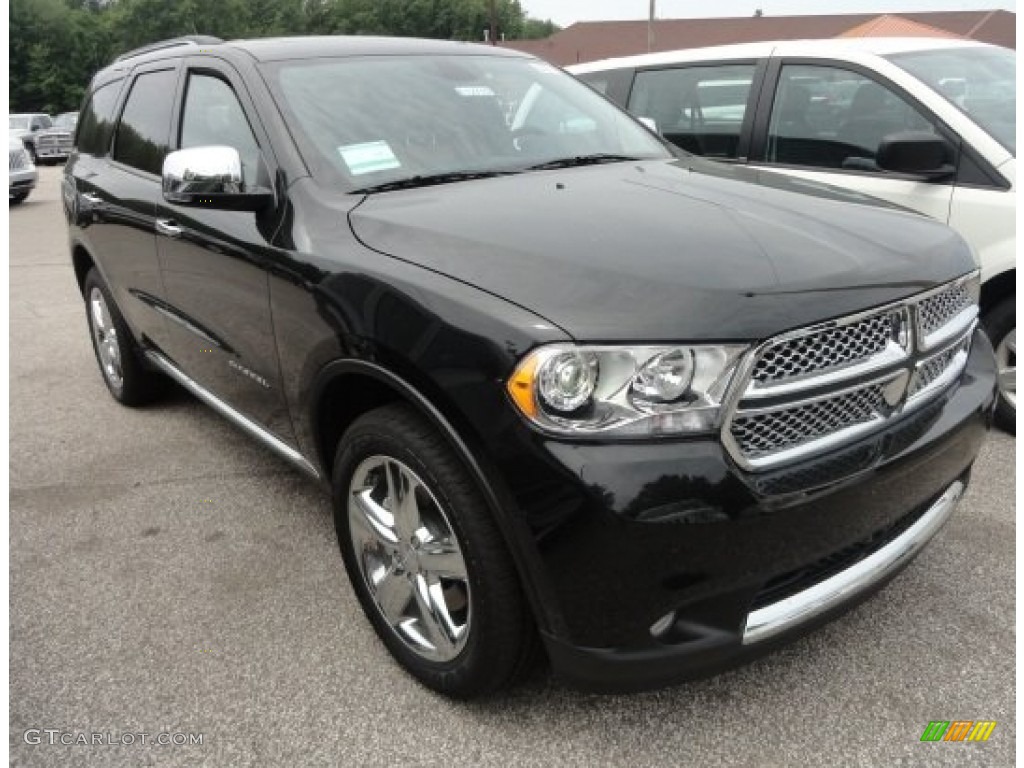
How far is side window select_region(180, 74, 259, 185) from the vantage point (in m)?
2.81

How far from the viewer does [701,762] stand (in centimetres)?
206

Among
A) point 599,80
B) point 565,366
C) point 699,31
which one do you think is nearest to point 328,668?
point 565,366

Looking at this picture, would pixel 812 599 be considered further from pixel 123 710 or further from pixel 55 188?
pixel 55 188

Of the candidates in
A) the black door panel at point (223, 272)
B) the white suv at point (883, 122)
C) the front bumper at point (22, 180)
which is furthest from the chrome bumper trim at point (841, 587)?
the front bumper at point (22, 180)

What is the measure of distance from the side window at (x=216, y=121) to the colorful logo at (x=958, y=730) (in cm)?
247

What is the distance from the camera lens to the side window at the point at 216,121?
281cm

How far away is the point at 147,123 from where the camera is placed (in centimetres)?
377

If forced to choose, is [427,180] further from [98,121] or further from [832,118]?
[98,121]

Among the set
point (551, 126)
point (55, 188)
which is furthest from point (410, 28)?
point (551, 126)

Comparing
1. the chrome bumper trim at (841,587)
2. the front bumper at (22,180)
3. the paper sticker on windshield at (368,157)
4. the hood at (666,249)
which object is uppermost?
the paper sticker on windshield at (368,157)

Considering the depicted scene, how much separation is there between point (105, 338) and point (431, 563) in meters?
3.37

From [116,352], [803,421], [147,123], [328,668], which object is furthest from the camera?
[116,352]

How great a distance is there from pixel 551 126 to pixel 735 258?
4.72ft

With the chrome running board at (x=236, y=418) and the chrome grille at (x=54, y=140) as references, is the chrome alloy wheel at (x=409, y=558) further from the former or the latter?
the chrome grille at (x=54, y=140)
